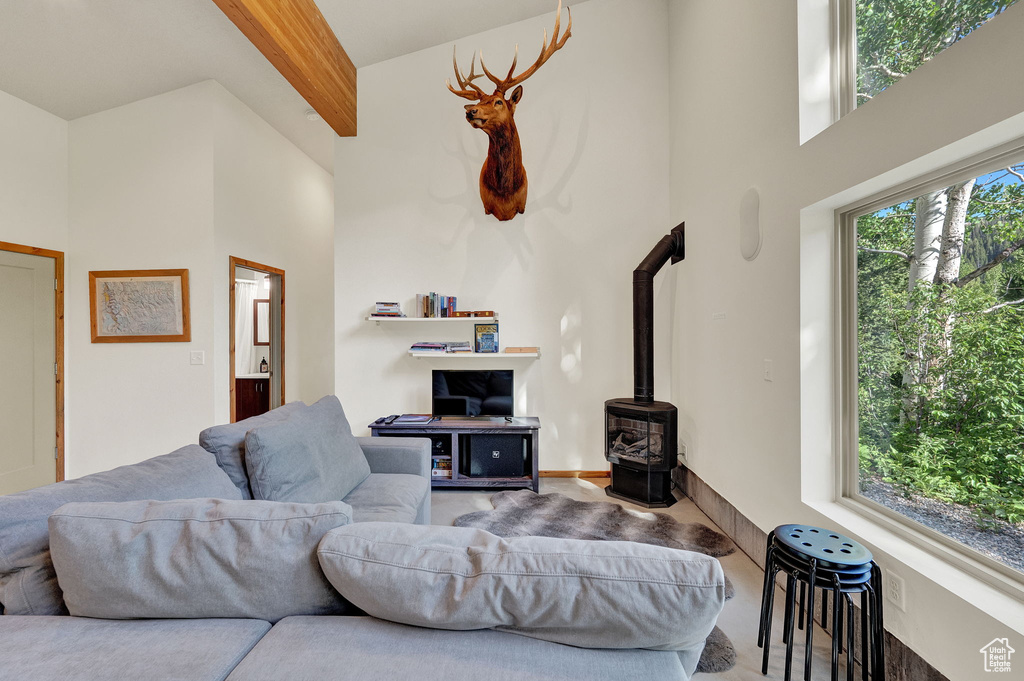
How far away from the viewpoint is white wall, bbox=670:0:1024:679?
4.28ft

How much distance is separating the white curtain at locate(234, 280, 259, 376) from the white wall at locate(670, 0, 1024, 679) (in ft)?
16.1

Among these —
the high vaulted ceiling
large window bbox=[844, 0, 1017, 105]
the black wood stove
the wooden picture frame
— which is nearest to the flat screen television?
the black wood stove

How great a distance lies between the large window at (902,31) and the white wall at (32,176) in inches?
211

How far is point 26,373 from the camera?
3.61 meters

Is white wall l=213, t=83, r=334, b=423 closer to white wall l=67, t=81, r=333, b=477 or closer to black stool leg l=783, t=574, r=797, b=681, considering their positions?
white wall l=67, t=81, r=333, b=477

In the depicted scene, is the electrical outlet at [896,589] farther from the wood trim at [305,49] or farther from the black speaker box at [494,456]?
the wood trim at [305,49]

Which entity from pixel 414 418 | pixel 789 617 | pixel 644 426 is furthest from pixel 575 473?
pixel 789 617

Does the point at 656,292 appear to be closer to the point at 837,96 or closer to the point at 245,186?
the point at 837,96

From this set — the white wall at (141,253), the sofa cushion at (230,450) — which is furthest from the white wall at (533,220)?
the sofa cushion at (230,450)

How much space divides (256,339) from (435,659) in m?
5.80

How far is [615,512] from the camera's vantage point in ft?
10.5

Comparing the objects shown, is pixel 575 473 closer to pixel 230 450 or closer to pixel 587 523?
pixel 587 523

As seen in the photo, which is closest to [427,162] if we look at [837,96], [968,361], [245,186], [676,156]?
[245,186]

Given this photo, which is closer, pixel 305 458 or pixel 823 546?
pixel 823 546
